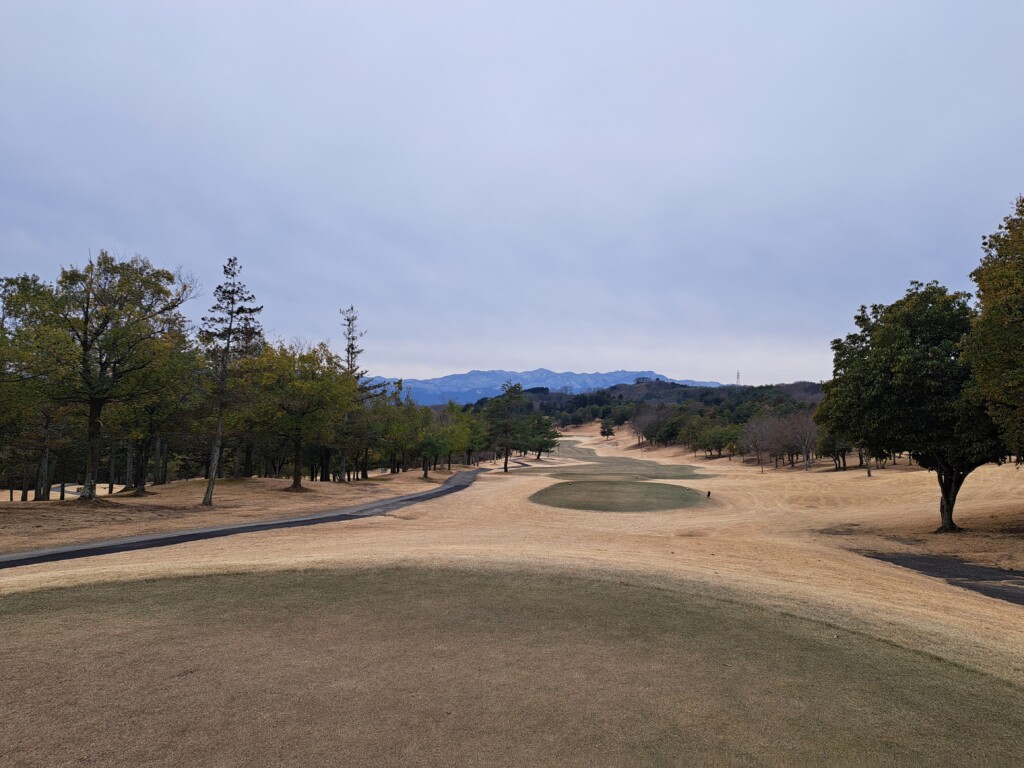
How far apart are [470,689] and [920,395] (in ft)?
85.2

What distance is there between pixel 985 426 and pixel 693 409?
13628 centimetres

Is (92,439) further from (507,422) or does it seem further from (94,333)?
(507,422)

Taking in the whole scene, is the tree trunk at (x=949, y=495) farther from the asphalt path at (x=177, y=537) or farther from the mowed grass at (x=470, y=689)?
the asphalt path at (x=177, y=537)

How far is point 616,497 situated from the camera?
41750 millimetres

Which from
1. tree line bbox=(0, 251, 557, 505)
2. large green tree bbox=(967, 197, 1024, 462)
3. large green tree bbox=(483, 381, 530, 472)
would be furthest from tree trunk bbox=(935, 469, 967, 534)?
large green tree bbox=(483, 381, 530, 472)

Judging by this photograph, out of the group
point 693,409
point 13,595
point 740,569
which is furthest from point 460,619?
point 693,409

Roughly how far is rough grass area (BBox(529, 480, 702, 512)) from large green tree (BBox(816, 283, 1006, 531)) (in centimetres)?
1536

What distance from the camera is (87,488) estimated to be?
2752 centimetres

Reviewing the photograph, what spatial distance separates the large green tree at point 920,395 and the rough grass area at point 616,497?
1536 cm

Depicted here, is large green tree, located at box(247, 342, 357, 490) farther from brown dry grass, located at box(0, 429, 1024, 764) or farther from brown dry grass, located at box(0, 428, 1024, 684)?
brown dry grass, located at box(0, 429, 1024, 764)

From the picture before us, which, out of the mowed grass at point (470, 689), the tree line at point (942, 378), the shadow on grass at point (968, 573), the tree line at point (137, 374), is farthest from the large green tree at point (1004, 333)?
the tree line at point (137, 374)

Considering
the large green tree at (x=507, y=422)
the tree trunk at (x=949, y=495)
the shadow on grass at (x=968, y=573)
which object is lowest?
the shadow on grass at (x=968, y=573)

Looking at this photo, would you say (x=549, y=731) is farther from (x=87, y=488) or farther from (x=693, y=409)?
(x=693, y=409)

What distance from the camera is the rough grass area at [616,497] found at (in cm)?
3769
